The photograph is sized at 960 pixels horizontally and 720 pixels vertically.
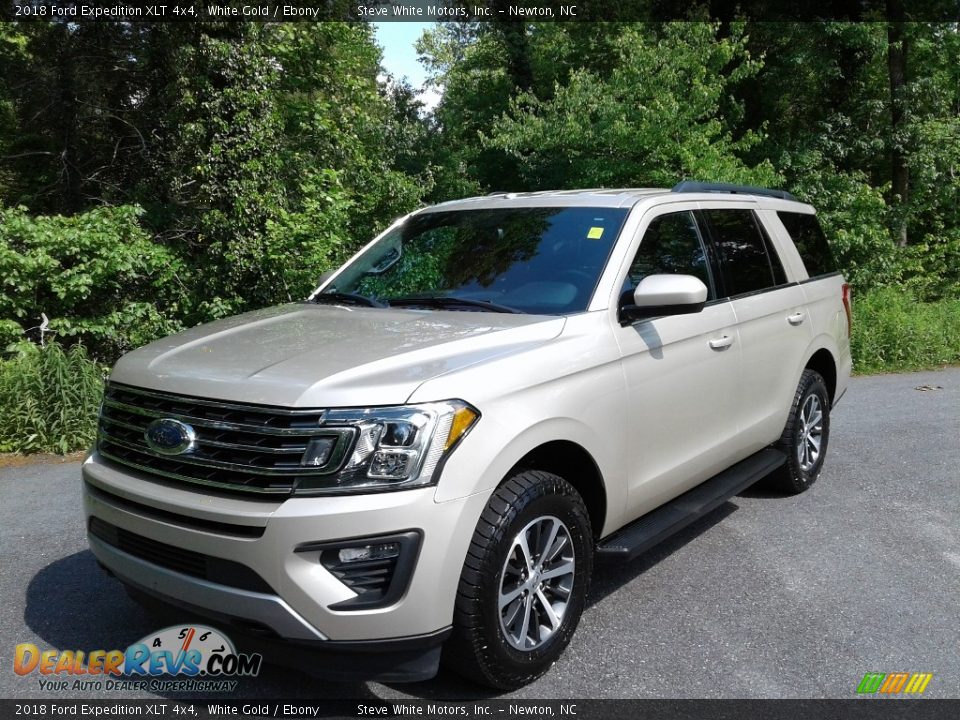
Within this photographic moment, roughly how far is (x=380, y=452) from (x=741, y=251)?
9.97 ft

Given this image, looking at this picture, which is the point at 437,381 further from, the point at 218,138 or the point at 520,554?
the point at 218,138

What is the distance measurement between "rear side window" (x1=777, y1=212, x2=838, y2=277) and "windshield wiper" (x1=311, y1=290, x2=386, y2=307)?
292 centimetres

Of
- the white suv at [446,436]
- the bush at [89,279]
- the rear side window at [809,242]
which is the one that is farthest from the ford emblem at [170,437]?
the bush at [89,279]

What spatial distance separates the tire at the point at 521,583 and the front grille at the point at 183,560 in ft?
2.29

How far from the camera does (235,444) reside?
2852 millimetres

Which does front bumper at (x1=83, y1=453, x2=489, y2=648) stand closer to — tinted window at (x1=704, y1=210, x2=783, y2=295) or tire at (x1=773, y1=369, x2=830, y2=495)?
tinted window at (x1=704, y1=210, x2=783, y2=295)

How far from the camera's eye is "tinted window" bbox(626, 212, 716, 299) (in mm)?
4070

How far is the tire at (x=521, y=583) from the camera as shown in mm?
2908

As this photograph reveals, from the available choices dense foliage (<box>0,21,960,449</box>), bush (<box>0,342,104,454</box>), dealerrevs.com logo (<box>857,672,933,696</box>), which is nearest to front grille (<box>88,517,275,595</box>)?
dealerrevs.com logo (<box>857,672,933,696</box>)

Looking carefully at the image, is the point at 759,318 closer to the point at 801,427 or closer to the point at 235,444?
the point at 801,427

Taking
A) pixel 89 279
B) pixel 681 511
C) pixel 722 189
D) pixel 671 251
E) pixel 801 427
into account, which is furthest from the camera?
pixel 89 279

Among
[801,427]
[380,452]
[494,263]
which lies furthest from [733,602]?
[380,452]

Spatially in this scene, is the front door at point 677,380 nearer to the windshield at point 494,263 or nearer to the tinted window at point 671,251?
the tinted window at point 671,251

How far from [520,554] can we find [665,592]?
1.32 m
